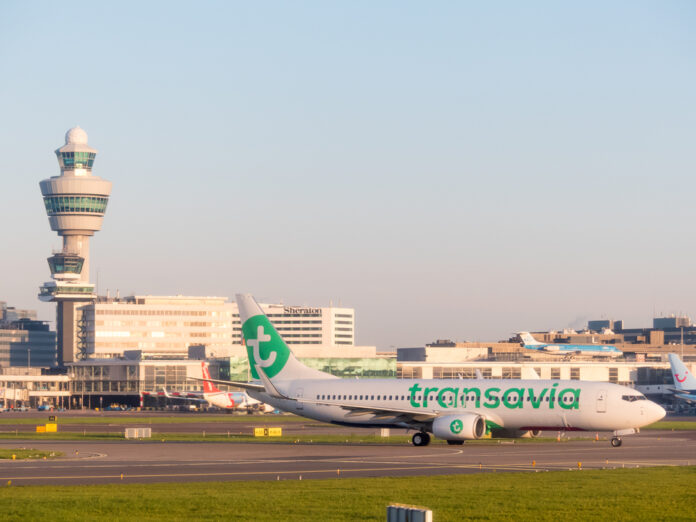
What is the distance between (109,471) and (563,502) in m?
22.5

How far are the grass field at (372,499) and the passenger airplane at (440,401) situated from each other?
25223 mm

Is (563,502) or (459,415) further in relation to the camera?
(459,415)

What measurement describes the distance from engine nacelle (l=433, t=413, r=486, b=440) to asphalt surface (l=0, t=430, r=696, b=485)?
77 cm

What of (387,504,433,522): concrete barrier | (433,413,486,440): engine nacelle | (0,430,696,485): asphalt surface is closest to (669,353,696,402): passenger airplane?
(0,430,696,485): asphalt surface

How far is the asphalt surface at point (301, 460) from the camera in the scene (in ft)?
153

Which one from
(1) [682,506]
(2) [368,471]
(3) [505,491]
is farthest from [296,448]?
(1) [682,506]

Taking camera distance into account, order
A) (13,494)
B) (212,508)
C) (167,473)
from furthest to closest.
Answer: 1. (167,473)
2. (13,494)
3. (212,508)

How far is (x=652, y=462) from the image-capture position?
53.5 m

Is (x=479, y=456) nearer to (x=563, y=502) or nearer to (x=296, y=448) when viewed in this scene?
(x=296, y=448)

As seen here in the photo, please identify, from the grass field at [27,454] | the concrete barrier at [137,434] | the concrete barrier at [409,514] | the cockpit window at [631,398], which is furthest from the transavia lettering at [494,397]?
the concrete barrier at [409,514]

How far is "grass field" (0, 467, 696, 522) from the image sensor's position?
103ft

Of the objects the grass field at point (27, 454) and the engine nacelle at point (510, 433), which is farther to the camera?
the engine nacelle at point (510, 433)

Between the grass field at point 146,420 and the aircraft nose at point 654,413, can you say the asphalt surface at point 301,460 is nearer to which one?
the aircraft nose at point 654,413

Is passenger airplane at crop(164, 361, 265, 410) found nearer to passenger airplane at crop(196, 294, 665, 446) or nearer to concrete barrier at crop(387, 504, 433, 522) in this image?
passenger airplane at crop(196, 294, 665, 446)
